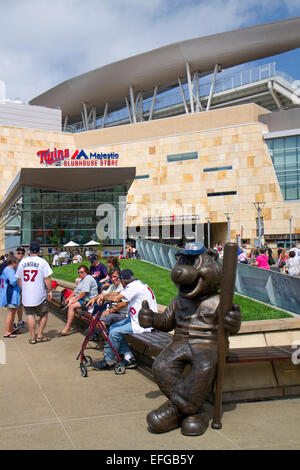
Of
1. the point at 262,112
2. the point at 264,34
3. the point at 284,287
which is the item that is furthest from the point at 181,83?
the point at 284,287

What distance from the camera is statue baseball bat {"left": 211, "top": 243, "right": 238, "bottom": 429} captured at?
390 centimetres

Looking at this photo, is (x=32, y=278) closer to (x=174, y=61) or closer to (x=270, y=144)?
(x=270, y=144)

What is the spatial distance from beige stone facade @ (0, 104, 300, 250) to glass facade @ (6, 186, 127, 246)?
54.5 feet

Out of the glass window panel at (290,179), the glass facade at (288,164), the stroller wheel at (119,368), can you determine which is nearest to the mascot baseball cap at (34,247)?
the stroller wheel at (119,368)

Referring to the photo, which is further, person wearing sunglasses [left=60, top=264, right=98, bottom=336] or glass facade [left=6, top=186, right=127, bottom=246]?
glass facade [left=6, top=186, right=127, bottom=246]

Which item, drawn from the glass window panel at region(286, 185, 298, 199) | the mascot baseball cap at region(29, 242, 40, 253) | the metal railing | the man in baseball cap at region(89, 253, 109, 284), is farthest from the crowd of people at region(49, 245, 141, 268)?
the glass window panel at region(286, 185, 298, 199)

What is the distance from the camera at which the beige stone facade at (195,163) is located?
163ft

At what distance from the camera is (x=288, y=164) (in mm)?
49500

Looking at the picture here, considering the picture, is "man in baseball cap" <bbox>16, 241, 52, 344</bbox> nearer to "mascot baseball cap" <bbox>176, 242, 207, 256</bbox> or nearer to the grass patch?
the grass patch

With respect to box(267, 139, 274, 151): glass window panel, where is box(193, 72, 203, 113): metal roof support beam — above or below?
above

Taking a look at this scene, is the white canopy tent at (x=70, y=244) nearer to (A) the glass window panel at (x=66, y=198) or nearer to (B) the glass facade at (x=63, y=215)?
(B) the glass facade at (x=63, y=215)

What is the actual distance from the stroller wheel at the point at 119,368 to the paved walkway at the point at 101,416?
3.5 inches

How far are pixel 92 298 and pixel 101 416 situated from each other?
4164 mm

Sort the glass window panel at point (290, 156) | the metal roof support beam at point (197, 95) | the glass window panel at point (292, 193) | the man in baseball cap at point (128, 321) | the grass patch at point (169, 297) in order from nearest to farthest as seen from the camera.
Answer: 1. the man in baseball cap at point (128, 321)
2. the grass patch at point (169, 297)
3. the glass window panel at point (292, 193)
4. the glass window panel at point (290, 156)
5. the metal roof support beam at point (197, 95)
